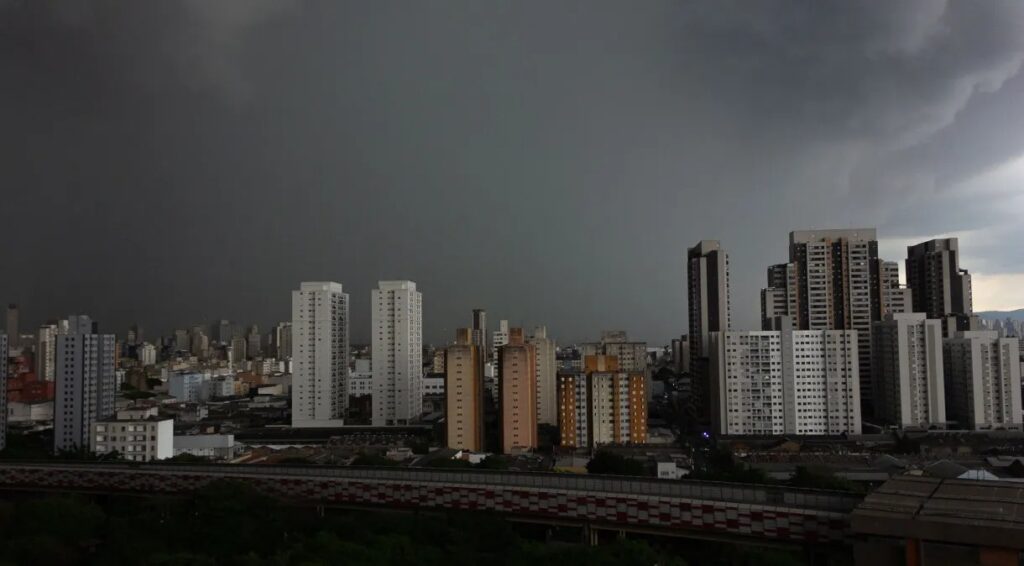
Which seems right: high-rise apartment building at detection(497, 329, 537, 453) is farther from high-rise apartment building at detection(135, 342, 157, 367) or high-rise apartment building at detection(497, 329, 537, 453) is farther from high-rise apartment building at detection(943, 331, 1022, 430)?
high-rise apartment building at detection(135, 342, 157, 367)

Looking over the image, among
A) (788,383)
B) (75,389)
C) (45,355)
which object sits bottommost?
(788,383)

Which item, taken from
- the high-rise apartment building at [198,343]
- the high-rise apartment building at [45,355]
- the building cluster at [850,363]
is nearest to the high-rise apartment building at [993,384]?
the building cluster at [850,363]

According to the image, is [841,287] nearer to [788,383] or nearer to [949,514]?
[788,383]

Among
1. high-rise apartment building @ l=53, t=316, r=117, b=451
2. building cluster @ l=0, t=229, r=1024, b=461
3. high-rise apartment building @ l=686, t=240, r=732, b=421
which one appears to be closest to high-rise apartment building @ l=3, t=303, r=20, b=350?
building cluster @ l=0, t=229, r=1024, b=461

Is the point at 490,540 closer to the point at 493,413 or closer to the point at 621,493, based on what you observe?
the point at 621,493

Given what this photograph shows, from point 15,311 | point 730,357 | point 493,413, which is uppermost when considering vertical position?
point 15,311

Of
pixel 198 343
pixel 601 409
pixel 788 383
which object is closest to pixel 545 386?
pixel 601 409

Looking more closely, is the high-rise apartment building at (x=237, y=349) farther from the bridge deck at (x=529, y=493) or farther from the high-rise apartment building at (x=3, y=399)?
the bridge deck at (x=529, y=493)

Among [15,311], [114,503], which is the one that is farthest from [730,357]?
[15,311]
